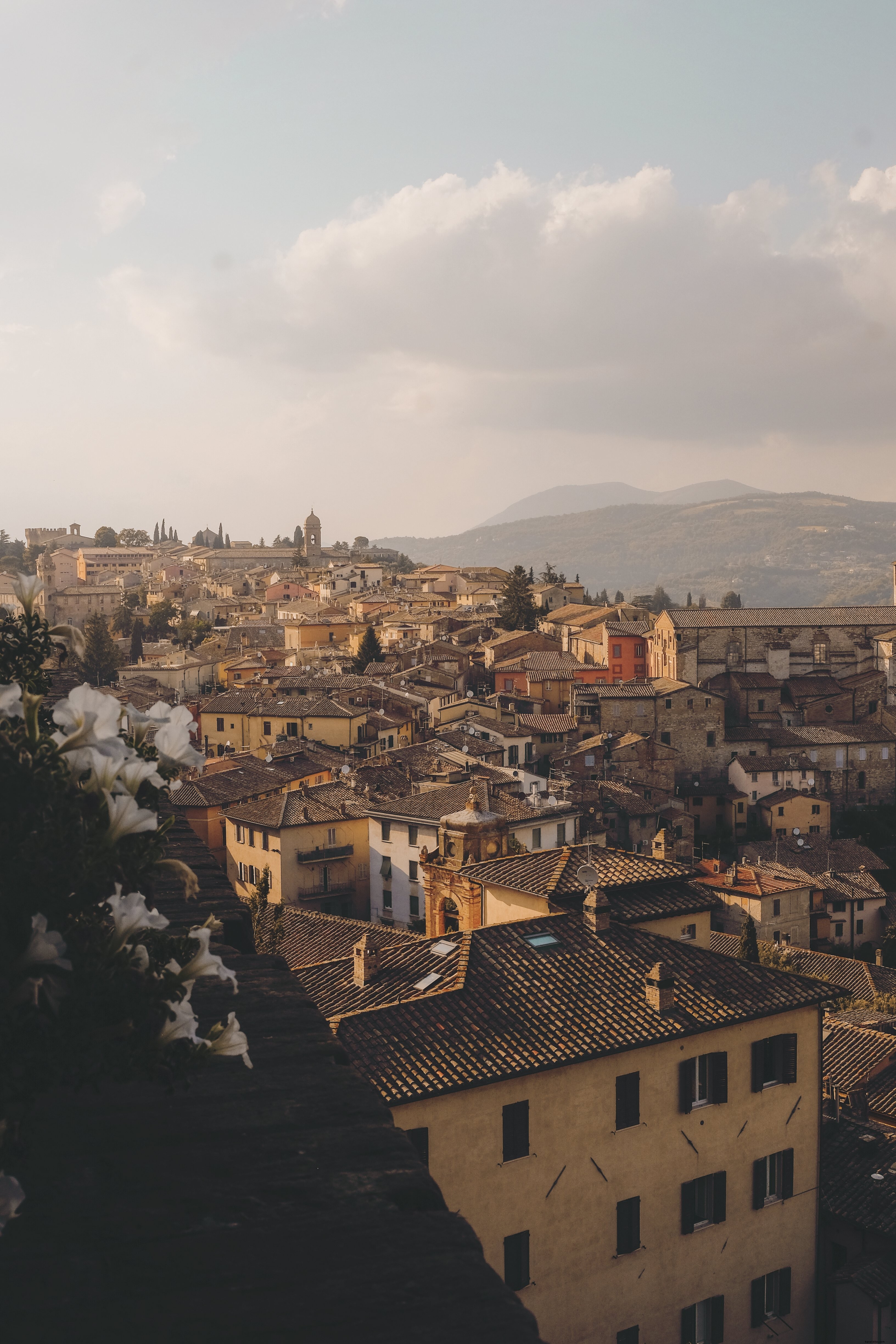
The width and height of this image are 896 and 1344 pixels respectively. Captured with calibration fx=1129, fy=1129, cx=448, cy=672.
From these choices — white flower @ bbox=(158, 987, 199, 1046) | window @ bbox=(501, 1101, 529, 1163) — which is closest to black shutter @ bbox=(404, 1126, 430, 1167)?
window @ bbox=(501, 1101, 529, 1163)

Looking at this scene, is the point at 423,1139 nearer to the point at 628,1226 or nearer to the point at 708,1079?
the point at 628,1226

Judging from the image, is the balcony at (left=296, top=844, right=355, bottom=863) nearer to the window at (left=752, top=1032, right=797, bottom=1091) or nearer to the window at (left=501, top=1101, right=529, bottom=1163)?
the window at (left=752, top=1032, right=797, bottom=1091)

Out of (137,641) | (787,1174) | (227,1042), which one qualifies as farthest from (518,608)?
(227,1042)

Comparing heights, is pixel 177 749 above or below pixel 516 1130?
above

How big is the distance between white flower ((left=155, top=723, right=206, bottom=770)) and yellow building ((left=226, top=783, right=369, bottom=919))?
39.3 meters

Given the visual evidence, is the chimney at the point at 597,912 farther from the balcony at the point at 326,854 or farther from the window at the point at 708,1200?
the balcony at the point at 326,854

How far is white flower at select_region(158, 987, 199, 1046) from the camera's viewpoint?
267cm

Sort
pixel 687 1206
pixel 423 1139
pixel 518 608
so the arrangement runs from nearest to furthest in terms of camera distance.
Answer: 1. pixel 423 1139
2. pixel 687 1206
3. pixel 518 608

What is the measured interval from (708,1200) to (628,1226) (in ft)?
5.15

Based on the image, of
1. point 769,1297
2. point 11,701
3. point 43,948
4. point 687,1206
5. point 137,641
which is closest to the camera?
point 43,948

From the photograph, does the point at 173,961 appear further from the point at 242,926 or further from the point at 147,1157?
the point at 242,926

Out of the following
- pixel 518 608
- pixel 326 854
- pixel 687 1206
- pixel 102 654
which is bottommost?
pixel 326 854

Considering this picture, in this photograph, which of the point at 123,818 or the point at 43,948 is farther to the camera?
the point at 123,818

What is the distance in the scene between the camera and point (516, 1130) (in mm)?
14828
